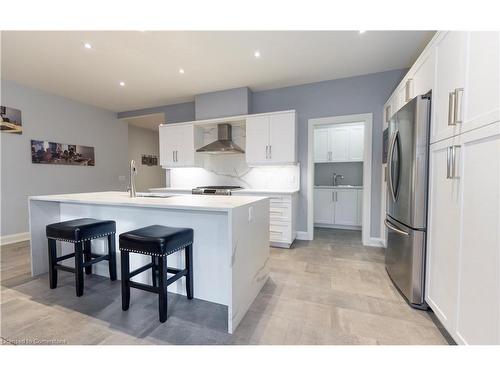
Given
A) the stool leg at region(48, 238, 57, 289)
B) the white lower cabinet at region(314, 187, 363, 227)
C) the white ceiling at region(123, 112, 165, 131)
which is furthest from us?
the white ceiling at region(123, 112, 165, 131)

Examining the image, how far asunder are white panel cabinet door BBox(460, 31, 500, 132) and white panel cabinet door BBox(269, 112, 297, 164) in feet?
7.63

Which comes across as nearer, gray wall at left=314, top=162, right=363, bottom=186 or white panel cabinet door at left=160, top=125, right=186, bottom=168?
white panel cabinet door at left=160, top=125, right=186, bottom=168

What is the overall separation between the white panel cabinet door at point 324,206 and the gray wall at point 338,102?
46.3 inches

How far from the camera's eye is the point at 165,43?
101 inches

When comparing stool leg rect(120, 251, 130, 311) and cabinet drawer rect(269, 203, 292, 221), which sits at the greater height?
cabinet drawer rect(269, 203, 292, 221)

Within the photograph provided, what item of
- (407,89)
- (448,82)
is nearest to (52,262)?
(448,82)

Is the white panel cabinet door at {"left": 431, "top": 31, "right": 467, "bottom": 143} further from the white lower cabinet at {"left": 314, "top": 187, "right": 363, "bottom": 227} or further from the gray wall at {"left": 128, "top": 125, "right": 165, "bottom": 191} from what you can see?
the gray wall at {"left": 128, "top": 125, "right": 165, "bottom": 191}

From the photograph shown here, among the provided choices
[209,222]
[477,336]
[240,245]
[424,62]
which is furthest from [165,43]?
[477,336]

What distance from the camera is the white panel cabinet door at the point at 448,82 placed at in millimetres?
1332

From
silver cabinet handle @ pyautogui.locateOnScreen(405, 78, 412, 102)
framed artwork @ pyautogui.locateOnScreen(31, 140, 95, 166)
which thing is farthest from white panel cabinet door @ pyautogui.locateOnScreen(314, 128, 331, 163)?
framed artwork @ pyautogui.locateOnScreen(31, 140, 95, 166)

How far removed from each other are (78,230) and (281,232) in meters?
2.57

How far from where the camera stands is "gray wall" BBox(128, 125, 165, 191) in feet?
22.2

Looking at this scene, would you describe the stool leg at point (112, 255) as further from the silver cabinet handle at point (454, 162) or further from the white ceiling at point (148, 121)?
the white ceiling at point (148, 121)

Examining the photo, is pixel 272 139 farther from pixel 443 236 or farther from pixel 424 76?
pixel 443 236
